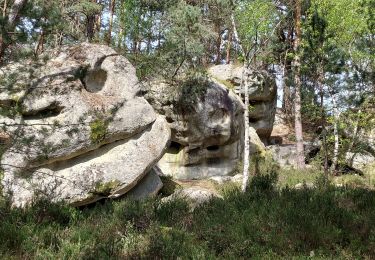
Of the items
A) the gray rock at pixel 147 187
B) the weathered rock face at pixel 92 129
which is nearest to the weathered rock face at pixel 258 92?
the weathered rock face at pixel 92 129

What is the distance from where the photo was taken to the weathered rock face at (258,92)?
22.6 m

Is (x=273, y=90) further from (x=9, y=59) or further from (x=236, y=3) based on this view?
(x=9, y=59)

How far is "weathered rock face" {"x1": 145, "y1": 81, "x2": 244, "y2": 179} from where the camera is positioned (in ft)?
57.0

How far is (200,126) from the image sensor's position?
711 inches

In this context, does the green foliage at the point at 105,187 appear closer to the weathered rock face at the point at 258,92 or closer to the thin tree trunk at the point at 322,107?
the thin tree trunk at the point at 322,107

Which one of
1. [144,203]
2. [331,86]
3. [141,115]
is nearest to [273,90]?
[331,86]

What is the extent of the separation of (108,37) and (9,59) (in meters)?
10.4

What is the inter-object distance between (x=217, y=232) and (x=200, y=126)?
12.0 metres

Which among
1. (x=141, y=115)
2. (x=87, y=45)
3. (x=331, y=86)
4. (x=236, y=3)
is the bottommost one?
(x=141, y=115)

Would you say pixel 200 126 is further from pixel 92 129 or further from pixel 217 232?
pixel 217 232

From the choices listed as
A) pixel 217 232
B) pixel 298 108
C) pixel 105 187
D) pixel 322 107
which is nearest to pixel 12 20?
pixel 217 232

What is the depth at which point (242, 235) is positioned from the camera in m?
5.99

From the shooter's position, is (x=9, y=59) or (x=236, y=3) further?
(x=236, y=3)

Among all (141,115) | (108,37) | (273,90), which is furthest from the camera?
(273,90)
